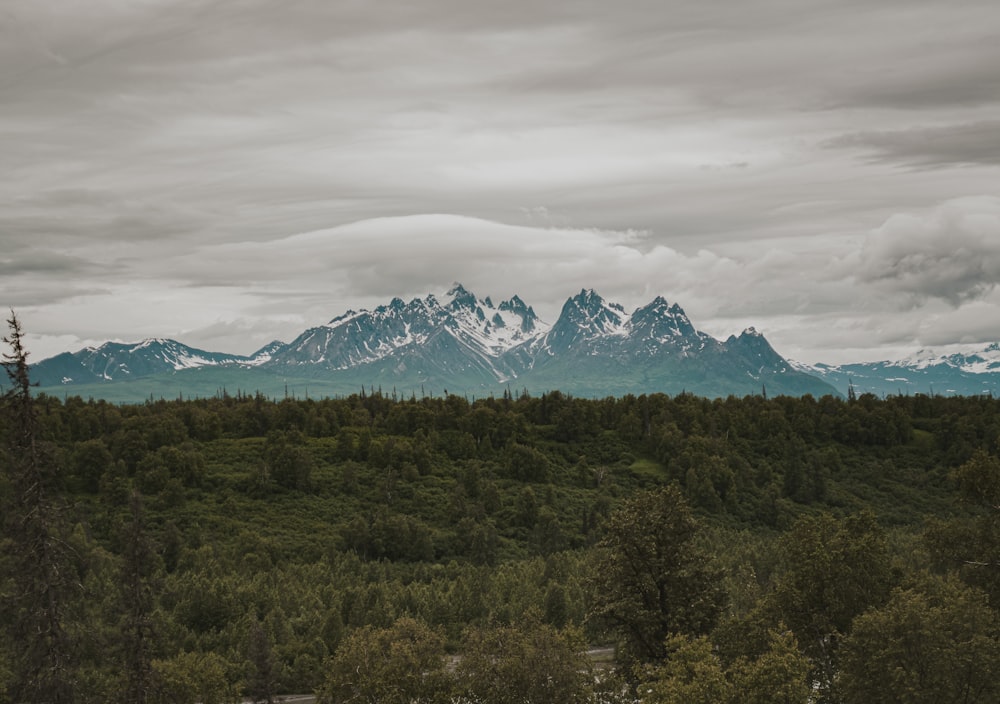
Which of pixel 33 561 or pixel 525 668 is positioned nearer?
pixel 33 561

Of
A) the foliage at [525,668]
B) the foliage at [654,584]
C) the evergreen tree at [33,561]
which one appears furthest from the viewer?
the foliage at [654,584]

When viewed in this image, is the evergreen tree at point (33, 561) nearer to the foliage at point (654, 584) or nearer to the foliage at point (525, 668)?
the foliage at point (525, 668)

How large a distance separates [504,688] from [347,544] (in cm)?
12161

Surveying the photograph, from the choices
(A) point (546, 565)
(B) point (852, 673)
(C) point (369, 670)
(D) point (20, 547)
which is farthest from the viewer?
(A) point (546, 565)

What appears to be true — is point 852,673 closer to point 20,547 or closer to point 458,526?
point 20,547

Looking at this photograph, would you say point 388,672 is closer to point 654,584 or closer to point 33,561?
point 654,584

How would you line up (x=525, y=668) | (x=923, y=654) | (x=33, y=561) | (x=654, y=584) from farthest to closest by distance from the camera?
(x=654, y=584)
(x=525, y=668)
(x=923, y=654)
(x=33, y=561)

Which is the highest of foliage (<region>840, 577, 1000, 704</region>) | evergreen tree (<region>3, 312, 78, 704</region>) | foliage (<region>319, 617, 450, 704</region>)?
evergreen tree (<region>3, 312, 78, 704</region>)

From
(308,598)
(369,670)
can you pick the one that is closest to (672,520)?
(369,670)

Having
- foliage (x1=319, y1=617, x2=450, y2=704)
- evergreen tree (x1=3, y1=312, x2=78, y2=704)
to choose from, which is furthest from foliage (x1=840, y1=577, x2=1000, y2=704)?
evergreen tree (x1=3, y1=312, x2=78, y2=704)

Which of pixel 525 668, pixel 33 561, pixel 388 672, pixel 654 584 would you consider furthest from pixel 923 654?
pixel 33 561

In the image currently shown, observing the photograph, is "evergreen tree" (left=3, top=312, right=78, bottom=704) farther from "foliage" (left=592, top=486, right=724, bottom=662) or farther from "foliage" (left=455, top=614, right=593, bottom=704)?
"foliage" (left=592, top=486, right=724, bottom=662)

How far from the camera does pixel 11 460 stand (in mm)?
47656

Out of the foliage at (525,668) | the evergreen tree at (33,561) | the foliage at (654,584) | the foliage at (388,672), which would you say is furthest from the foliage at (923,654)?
the evergreen tree at (33,561)
